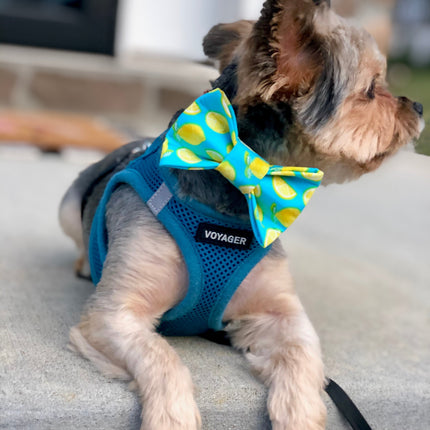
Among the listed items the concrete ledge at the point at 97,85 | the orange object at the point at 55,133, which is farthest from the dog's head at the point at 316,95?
the concrete ledge at the point at 97,85

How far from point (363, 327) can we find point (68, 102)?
4070 millimetres

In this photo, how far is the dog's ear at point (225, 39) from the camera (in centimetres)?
205

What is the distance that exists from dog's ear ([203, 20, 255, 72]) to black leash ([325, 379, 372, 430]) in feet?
3.23

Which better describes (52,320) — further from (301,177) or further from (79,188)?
(301,177)

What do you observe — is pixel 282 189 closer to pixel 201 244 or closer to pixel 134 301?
pixel 201 244

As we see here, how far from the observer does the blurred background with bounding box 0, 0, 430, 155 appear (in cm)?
547

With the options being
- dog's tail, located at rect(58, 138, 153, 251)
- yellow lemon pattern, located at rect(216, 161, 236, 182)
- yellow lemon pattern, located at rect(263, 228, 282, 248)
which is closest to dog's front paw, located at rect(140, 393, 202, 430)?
yellow lemon pattern, located at rect(263, 228, 282, 248)

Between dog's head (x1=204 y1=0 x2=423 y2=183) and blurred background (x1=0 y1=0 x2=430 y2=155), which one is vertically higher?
dog's head (x1=204 y1=0 x2=423 y2=183)

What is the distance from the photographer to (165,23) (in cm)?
567

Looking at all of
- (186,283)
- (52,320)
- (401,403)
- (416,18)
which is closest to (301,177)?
(186,283)

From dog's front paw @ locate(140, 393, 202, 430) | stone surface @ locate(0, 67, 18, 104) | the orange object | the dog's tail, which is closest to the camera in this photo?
dog's front paw @ locate(140, 393, 202, 430)

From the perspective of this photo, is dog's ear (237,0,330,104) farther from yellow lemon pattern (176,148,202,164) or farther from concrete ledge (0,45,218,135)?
concrete ledge (0,45,218,135)

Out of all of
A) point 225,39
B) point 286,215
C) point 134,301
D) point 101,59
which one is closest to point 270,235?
point 286,215

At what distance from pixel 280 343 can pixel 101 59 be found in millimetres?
4402
